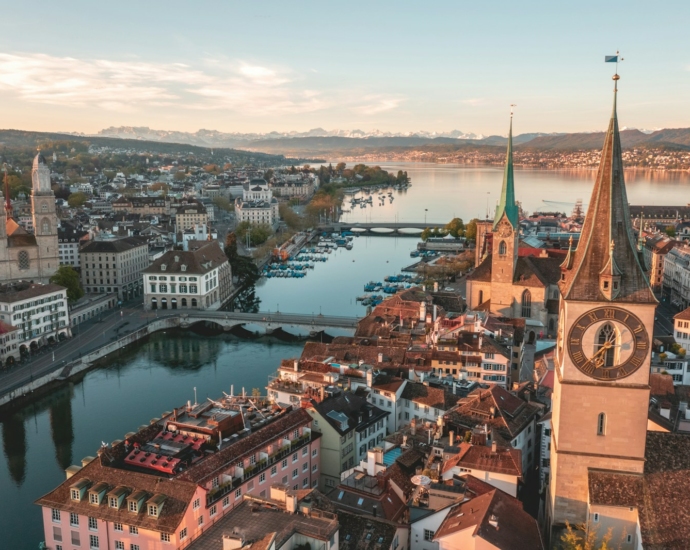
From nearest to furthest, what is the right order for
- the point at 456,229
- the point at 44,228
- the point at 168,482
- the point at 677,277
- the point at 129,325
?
the point at 168,482
the point at 129,325
the point at 44,228
the point at 677,277
the point at 456,229

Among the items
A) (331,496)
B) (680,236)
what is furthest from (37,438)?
(680,236)

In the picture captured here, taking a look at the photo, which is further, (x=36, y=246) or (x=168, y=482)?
(x=36, y=246)

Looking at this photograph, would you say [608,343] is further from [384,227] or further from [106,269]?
[384,227]

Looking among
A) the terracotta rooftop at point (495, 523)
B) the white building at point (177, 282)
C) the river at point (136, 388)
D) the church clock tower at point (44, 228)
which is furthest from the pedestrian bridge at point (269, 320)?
the terracotta rooftop at point (495, 523)

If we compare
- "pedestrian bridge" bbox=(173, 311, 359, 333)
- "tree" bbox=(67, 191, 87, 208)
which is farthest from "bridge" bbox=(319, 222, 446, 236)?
"pedestrian bridge" bbox=(173, 311, 359, 333)

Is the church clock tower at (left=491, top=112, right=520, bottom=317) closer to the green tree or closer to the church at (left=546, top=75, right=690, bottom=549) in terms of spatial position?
the church at (left=546, top=75, right=690, bottom=549)

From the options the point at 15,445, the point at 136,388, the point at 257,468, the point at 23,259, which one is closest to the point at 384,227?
the point at 23,259
